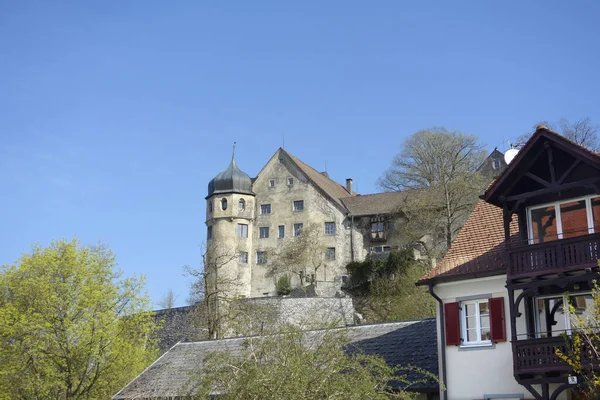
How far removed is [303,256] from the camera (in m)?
60.9

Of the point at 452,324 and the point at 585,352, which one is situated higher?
the point at 452,324

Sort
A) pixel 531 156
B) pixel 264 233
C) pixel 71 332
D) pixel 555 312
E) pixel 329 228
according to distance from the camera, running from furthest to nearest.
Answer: pixel 264 233 → pixel 329 228 → pixel 71 332 → pixel 531 156 → pixel 555 312

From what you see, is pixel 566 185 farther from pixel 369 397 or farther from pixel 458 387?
pixel 369 397

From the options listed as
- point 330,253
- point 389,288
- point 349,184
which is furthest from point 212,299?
point 349,184

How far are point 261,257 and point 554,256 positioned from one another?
46727 mm

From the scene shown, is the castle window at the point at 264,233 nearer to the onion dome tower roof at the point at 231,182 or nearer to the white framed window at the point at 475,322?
the onion dome tower roof at the point at 231,182

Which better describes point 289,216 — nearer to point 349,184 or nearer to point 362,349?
point 349,184

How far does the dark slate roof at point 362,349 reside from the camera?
841 inches

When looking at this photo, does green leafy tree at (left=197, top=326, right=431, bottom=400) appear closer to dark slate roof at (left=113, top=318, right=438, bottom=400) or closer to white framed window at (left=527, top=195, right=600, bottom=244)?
dark slate roof at (left=113, top=318, right=438, bottom=400)

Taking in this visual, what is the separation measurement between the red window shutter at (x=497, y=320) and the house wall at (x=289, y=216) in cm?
4068

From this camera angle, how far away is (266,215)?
214 ft

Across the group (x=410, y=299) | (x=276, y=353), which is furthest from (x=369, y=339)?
(x=410, y=299)

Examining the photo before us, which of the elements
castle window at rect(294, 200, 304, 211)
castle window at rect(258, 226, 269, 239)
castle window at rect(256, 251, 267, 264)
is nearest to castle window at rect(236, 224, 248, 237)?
castle window at rect(258, 226, 269, 239)

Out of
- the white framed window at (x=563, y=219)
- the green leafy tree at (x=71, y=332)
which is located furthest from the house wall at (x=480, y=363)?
the green leafy tree at (x=71, y=332)
